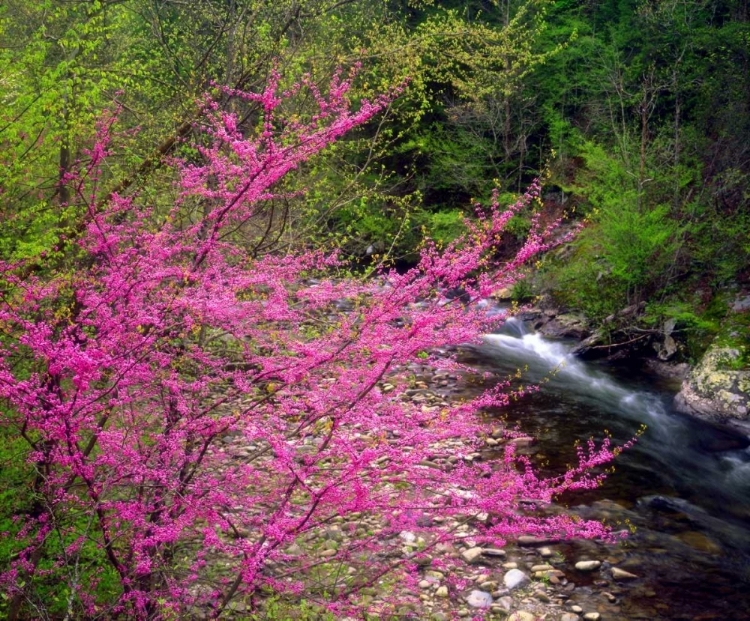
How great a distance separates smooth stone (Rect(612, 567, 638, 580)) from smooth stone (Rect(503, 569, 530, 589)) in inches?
38.4

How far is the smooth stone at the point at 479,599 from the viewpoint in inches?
218

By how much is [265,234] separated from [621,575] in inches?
223

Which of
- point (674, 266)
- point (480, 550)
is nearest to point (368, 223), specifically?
point (674, 266)

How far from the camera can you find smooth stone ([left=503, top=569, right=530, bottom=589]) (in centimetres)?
586

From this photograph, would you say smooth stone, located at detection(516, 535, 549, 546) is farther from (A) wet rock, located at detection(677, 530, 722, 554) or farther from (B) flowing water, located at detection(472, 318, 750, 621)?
(A) wet rock, located at detection(677, 530, 722, 554)

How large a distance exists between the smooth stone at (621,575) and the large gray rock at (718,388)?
5.84 metres

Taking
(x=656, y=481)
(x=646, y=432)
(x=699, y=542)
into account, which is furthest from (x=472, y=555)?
(x=646, y=432)

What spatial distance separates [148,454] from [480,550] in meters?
3.97

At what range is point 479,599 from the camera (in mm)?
5609

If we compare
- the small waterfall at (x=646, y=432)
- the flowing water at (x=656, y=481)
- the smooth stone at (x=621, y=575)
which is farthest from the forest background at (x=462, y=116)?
the smooth stone at (x=621, y=575)

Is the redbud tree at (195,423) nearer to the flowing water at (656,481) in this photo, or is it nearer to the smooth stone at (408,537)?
the smooth stone at (408,537)

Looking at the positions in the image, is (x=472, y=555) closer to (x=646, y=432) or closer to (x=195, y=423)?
(x=195, y=423)

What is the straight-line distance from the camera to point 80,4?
695 centimetres

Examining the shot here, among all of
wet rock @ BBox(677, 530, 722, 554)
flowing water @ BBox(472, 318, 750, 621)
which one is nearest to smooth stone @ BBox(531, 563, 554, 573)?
flowing water @ BBox(472, 318, 750, 621)
